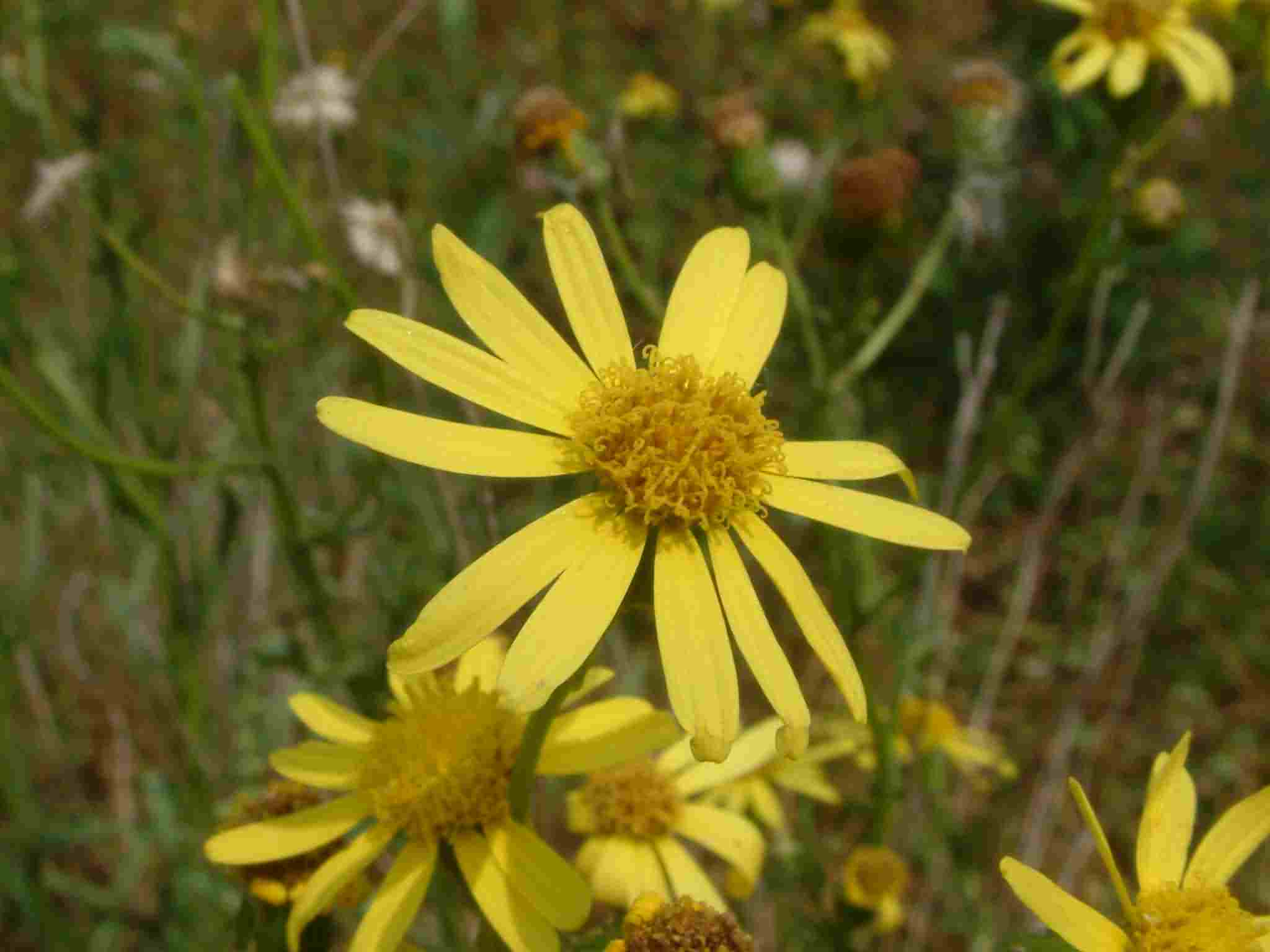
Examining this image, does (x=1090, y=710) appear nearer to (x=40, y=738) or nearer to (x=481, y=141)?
(x=481, y=141)

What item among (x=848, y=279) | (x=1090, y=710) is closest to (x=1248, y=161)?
(x=1090, y=710)

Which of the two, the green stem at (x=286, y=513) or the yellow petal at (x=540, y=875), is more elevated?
the green stem at (x=286, y=513)

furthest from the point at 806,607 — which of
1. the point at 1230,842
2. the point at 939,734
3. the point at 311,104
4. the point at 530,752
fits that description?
the point at 311,104

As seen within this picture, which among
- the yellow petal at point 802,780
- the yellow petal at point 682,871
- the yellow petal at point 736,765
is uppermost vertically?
the yellow petal at point 802,780

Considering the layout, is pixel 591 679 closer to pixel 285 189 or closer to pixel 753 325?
pixel 753 325

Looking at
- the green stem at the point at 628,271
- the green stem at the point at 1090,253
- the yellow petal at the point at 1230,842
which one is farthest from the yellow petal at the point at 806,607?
the green stem at the point at 1090,253

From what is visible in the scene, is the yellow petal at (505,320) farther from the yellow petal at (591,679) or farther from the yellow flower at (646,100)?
the yellow flower at (646,100)

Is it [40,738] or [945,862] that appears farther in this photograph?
[40,738]
